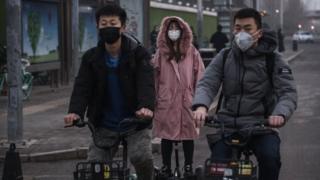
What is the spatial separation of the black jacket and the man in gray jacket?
1.58ft

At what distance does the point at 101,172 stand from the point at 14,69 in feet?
21.3

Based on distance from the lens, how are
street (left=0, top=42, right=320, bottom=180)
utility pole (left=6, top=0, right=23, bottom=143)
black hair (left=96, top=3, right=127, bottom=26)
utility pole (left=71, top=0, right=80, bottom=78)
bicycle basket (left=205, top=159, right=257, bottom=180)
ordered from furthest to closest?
utility pole (left=71, top=0, right=80, bottom=78) < utility pole (left=6, top=0, right=23, bottom=143) < street (left=0, top=42, right=320, bottom=180) < black hair (left=96, top=3, right=127, bottom=26) < bicycle basket (left=205, top=159, right=257, bottom=180)

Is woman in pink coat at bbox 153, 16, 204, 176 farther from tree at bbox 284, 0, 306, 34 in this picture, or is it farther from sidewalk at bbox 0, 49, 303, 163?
tree at bbox 284, 0, 306, 34

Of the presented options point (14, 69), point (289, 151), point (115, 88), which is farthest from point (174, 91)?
point (14, 69)

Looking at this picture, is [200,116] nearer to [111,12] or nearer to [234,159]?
[234,159]

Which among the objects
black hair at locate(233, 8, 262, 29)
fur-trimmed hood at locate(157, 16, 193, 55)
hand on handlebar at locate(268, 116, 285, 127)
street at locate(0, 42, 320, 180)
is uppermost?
black hair at locate(233, 8, 262, 29)

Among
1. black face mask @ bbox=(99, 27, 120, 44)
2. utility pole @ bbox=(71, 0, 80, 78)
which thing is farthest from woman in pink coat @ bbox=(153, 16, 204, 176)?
utility pole @ bbox=(71, 0, 80, 78)

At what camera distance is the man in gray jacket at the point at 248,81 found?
531 cm

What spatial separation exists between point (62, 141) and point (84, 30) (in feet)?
42.7

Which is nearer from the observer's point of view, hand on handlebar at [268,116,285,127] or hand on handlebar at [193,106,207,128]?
hand on handlebar at [268,116,285,127]

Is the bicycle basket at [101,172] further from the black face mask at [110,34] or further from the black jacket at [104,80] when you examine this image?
the black face mask at [110,34]

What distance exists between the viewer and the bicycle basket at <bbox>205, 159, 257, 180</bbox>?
15.4ft

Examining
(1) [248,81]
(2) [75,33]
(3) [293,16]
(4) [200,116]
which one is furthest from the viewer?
(3) [293,16]

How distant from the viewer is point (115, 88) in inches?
226
